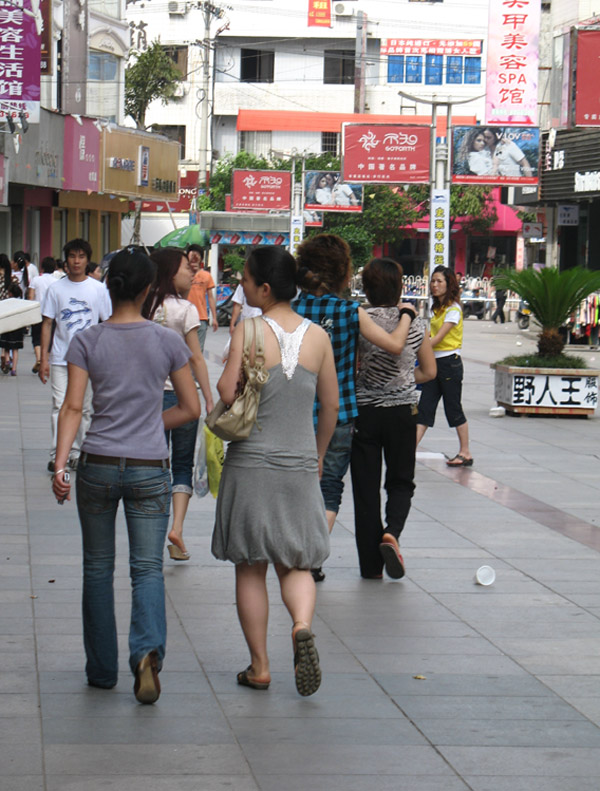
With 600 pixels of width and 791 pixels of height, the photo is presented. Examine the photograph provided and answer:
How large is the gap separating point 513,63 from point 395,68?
3988cm

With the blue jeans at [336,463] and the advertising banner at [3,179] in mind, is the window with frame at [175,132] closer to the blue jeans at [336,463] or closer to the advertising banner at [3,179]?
the advertising banner at [3,179]

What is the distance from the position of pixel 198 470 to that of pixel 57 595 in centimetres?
105

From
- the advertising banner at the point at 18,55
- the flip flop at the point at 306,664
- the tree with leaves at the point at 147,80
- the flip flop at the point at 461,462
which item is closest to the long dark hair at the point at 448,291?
the flip flop at the point at 461,462

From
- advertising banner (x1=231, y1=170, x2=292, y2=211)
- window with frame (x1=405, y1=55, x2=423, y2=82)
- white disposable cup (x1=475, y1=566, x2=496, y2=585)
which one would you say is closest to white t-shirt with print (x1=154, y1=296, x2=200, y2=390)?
white disposable cup (x1=475, y1=566, x2=496, y2=585)

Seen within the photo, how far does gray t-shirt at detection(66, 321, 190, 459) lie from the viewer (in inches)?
199

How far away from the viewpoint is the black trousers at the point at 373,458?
7.27m

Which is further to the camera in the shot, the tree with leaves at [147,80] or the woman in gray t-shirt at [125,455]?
the tree with leaves at [147,80]

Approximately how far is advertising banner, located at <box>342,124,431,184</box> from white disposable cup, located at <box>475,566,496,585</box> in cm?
1590

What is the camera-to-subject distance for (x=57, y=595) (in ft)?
22.1

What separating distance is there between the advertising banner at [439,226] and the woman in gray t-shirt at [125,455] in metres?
11.0

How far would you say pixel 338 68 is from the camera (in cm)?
6347

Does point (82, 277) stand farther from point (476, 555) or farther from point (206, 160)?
point (206, 160)

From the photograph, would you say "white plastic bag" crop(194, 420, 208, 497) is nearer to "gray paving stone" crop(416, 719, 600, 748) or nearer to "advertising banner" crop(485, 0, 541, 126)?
"gray paving stone" crop(416, 719, 600, 748)

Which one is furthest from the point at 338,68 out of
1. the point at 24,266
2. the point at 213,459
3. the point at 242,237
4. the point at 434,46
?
the point at 213,459
